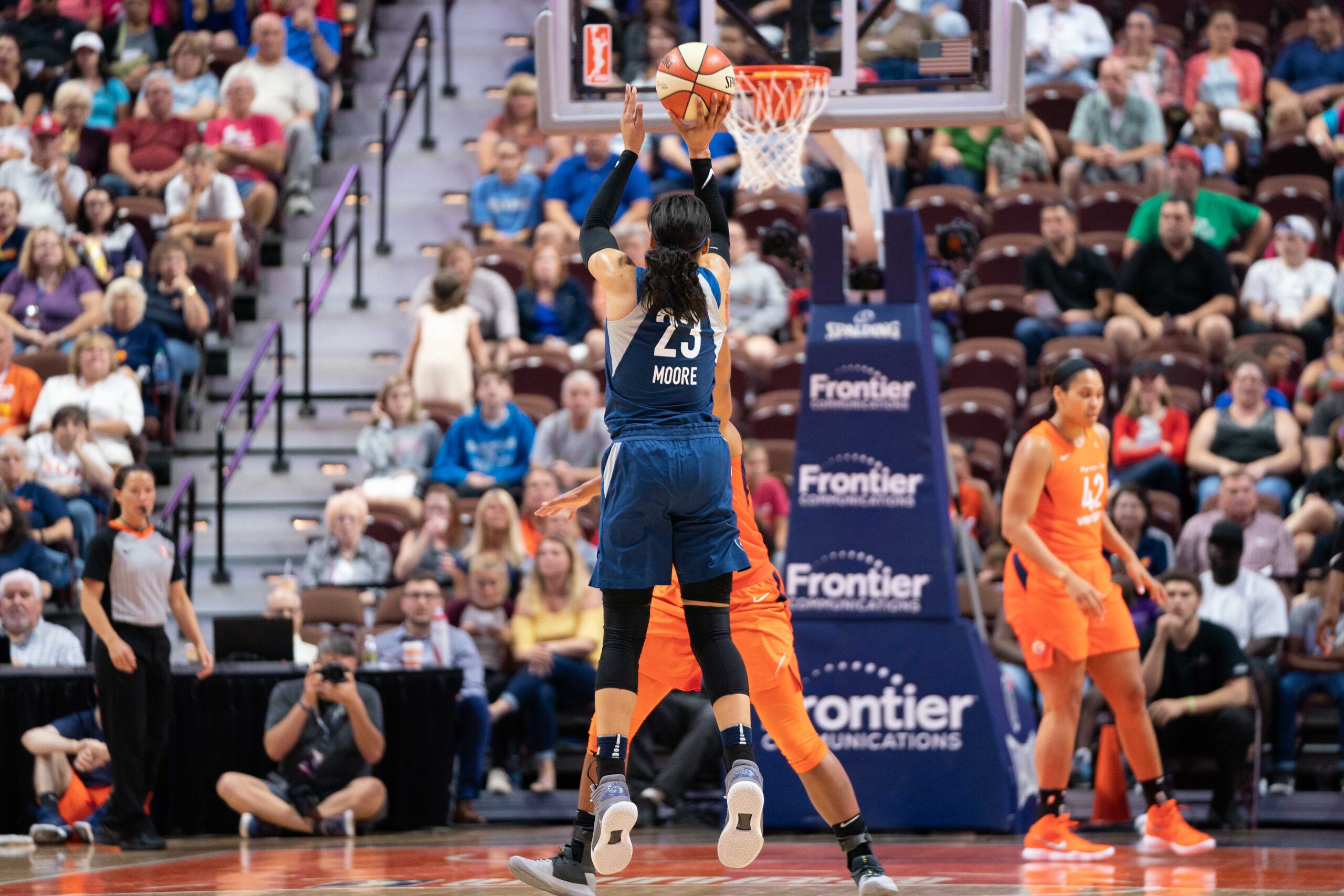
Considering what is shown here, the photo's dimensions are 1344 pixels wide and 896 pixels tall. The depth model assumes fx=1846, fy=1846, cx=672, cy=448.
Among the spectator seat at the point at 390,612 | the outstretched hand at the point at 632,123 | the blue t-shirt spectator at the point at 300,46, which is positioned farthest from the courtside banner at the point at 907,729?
the blue t-shirt spectator at the point at 300,46

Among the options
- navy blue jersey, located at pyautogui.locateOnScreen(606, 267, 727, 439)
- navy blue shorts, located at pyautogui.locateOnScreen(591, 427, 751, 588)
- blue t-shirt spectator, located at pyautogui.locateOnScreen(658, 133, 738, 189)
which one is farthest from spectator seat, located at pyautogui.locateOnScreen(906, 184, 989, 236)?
navy blue shorts, located at pyautogui.locateOnScreen(591, 427, 751, 588)

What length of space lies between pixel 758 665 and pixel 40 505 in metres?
7.16

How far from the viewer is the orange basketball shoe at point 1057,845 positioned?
7.88 meters

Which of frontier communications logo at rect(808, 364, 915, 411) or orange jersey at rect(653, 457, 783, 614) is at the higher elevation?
frontier communications logo at rect(808, 364, 915, 411)

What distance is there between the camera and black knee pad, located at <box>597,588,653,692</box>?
556cm

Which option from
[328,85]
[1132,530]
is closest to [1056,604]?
[1132,530]

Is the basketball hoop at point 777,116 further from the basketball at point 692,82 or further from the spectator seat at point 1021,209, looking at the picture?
the spectator seat at point 1021,209

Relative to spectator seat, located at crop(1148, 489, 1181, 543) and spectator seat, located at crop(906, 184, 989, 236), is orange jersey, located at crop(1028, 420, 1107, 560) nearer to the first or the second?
spectator seat, located at crop(1148, 489, 1181, 543)

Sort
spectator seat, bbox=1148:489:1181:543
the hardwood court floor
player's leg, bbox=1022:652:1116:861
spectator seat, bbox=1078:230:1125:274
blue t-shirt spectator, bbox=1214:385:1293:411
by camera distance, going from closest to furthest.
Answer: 1. the hardwood court floor
2. player's leg, bbox=1022:652:1116:861
3. spectator seat, bbox=1148:489:1181:543
4. blue t-shirt spectator, bbox=1214:385:1293:411
5. spectator seat, bbox=1078:230:1125:274

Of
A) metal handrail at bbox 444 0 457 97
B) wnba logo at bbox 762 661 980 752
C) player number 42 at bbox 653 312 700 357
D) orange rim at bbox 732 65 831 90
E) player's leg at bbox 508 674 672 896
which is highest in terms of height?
metal handrail at bbox 444 0 457 97

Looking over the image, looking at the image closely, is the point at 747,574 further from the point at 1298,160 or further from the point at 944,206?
the point at 1298,160

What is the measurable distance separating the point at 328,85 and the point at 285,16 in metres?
0.71

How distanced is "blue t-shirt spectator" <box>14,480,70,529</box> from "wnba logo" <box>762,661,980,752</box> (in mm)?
5167

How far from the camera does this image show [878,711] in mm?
9242
